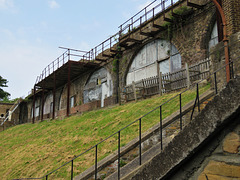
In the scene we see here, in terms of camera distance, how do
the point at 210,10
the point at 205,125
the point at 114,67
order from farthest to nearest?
the point at 114,67, the point at 210,10, the point at 205,125

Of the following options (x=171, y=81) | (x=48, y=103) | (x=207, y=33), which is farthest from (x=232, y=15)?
(x=48, y=103)

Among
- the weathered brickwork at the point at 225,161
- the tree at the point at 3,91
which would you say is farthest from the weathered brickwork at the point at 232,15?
the tree at the point at 3,91

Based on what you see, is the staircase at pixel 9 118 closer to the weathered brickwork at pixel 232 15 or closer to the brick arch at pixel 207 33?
the brick arch at pixel 207 33

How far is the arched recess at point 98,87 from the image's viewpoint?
810 inches

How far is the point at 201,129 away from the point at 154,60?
13241 mm

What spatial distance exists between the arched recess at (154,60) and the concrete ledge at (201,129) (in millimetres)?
11139

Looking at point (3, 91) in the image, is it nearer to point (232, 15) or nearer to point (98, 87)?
point (98, 87)

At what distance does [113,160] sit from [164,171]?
3.23 metres

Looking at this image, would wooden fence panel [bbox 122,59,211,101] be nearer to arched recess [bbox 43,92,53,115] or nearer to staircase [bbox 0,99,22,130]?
arched recess [bbox 43,92,53,115]

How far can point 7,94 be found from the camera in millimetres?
53094

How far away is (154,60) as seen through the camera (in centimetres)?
1580

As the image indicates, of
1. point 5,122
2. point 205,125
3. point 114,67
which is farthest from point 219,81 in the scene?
point 5,122

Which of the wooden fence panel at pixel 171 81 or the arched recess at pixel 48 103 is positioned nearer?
the wooden fence panel at pixel 171 81

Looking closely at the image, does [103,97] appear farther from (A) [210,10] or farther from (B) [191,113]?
(B) [191,113]
